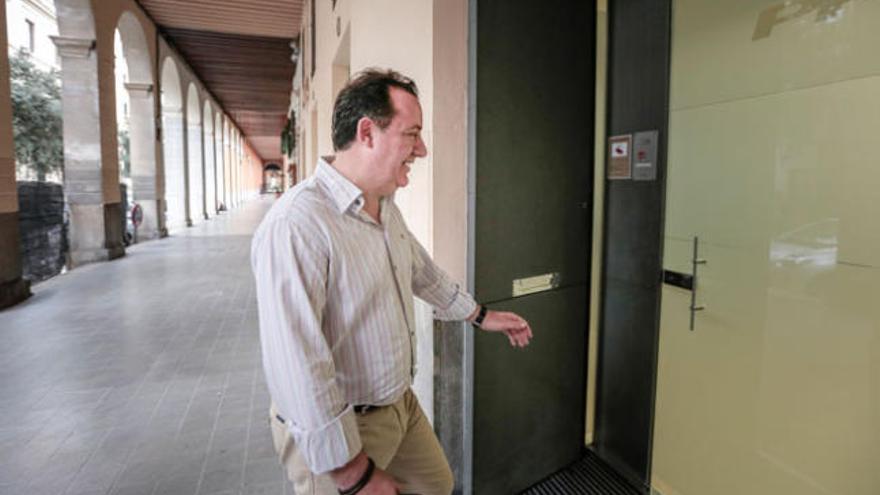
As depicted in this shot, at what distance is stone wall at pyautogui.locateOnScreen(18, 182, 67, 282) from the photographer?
22.6 ft

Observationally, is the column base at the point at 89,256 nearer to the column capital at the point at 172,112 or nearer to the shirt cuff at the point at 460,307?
the column capital at the point at 172,112

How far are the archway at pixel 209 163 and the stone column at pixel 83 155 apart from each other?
Answer: 10789mm

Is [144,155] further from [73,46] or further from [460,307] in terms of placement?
[460,307]

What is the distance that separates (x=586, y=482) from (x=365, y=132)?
2101mm

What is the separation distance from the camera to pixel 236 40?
14.3 m

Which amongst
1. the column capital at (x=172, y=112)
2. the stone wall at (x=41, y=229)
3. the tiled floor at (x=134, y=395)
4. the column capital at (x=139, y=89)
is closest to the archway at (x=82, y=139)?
the stone wall at (x=41, y=229)

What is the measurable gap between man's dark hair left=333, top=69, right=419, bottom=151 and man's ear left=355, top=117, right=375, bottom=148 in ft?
0.04

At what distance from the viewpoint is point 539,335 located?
7.93 ft

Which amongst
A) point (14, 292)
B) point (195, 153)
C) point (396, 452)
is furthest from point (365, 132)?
point (195, 153)

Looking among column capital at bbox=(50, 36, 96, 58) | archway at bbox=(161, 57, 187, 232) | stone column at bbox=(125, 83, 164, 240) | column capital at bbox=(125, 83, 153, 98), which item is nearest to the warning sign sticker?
column capital at bbox=(50, 36, 96, 58)

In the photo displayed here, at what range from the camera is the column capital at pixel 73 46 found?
8.32 meters

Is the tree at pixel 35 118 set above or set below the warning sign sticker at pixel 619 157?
above

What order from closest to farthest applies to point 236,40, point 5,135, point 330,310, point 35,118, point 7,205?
point 330,310, point 5,135, point 7,205, point 35,118, point 236,40

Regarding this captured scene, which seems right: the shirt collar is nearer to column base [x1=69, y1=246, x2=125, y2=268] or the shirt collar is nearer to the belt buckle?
the belt buckle
